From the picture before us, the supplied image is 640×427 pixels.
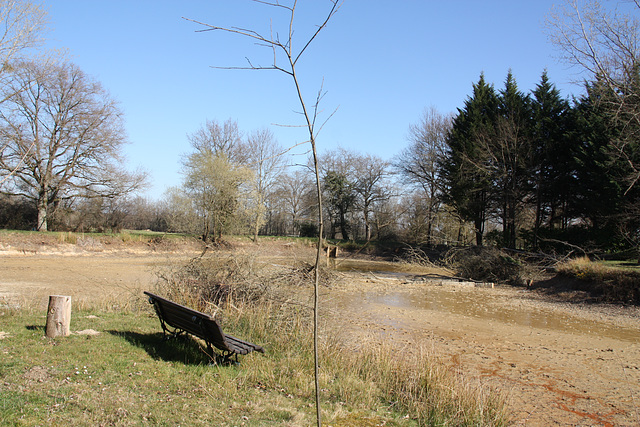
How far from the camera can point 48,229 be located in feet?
95.2

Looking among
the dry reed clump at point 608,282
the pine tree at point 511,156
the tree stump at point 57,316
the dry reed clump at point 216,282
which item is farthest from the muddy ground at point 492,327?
the pine tree at point 511,156

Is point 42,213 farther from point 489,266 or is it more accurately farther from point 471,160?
point 471,160

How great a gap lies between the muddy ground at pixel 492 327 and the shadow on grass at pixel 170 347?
314cm

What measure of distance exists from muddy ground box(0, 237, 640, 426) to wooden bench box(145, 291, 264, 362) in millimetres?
2807

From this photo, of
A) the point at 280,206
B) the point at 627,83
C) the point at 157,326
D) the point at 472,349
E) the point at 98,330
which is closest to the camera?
the point at 98,330

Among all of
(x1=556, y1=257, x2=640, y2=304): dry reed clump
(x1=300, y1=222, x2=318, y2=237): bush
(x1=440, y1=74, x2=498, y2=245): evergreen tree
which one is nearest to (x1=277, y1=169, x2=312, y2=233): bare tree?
(x1=300, y1=222, x2=318, y2=237): bush

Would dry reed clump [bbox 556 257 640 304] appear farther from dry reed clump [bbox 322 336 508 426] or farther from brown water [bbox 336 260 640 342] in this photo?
dry reed clump [bbox 322 336 508 426]

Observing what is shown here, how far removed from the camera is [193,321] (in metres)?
5.16

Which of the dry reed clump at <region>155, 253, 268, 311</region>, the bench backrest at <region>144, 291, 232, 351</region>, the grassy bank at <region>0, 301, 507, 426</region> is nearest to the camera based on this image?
the grassy bank at <region>0, 301, 507, 426</region>

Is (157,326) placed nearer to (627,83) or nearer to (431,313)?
(431,313)

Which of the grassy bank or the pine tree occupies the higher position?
the pine tree

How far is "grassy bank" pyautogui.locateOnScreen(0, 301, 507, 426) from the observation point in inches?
140

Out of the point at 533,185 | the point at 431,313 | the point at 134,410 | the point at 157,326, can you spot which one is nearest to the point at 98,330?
the point at 157,326

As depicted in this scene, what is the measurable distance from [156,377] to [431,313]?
33.8ft
